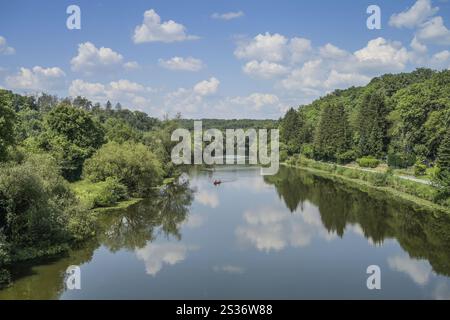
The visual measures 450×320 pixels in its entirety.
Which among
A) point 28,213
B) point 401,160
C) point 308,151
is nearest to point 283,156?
point 308,151

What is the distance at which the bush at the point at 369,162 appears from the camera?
6412cm

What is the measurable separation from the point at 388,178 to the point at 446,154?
35.3 feet

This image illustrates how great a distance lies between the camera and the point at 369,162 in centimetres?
6444

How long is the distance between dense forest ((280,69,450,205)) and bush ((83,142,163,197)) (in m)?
28.0

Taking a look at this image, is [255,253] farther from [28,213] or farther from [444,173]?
[444,173]

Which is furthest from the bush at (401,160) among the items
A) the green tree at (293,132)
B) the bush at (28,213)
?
the bush at (28,213)

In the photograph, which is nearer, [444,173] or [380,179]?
[444,173]

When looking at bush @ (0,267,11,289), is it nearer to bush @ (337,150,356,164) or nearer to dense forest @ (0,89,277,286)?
dense forest @ (0,89,277,286)

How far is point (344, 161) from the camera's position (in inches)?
2923

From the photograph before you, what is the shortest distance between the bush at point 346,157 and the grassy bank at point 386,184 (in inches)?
97.3

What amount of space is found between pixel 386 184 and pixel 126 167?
30.0m

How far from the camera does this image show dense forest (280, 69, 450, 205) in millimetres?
51844

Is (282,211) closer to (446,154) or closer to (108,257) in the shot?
(446,154)

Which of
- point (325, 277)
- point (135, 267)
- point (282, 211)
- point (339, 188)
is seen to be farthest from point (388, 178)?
point (135, 267)
